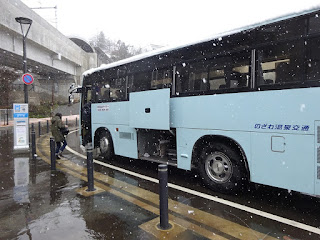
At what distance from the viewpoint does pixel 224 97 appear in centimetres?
496

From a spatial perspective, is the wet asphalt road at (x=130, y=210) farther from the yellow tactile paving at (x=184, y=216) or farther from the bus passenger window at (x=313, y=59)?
the bus passenger window at (x=313, y=59)

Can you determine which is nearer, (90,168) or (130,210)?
(130,210)

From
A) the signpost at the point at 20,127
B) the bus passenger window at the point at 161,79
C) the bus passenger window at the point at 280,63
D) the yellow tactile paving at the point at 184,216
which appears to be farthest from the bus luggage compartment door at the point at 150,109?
the signpost at the point at 20,127

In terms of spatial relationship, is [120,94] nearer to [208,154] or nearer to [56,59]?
[208,154]

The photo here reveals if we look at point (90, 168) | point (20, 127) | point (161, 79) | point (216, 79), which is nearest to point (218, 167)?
point (216, 79)

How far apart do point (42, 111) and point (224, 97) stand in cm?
3272

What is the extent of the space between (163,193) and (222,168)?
1.96 metres

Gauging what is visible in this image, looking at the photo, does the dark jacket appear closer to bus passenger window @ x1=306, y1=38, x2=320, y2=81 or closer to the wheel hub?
the wheel hub

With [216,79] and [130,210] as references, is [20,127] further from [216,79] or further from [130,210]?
[216,79]

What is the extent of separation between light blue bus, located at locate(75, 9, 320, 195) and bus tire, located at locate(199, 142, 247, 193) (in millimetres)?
20

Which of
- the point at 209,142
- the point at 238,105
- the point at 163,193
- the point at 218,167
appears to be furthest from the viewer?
the point at 209,142

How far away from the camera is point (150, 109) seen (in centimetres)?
635

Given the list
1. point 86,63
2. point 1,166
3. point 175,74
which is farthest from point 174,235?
point 86,63

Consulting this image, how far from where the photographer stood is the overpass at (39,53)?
21.4m
